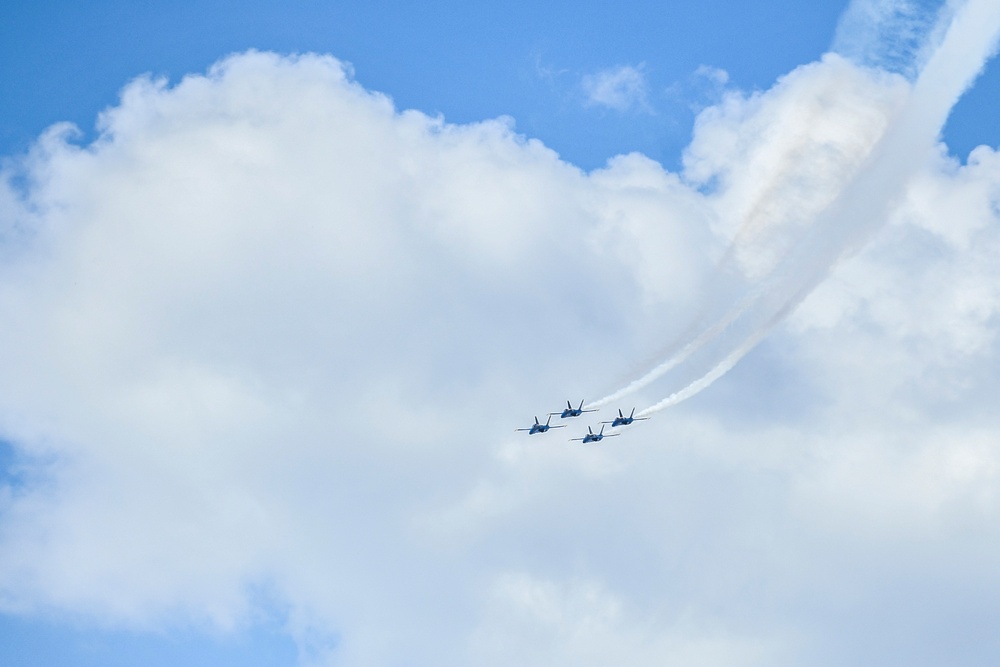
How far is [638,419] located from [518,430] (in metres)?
9.18

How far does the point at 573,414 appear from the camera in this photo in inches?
5438

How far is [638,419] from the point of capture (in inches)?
5468

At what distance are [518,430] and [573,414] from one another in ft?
19.5

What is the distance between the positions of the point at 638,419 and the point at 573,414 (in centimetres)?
466

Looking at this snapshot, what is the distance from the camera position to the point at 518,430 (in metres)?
142
